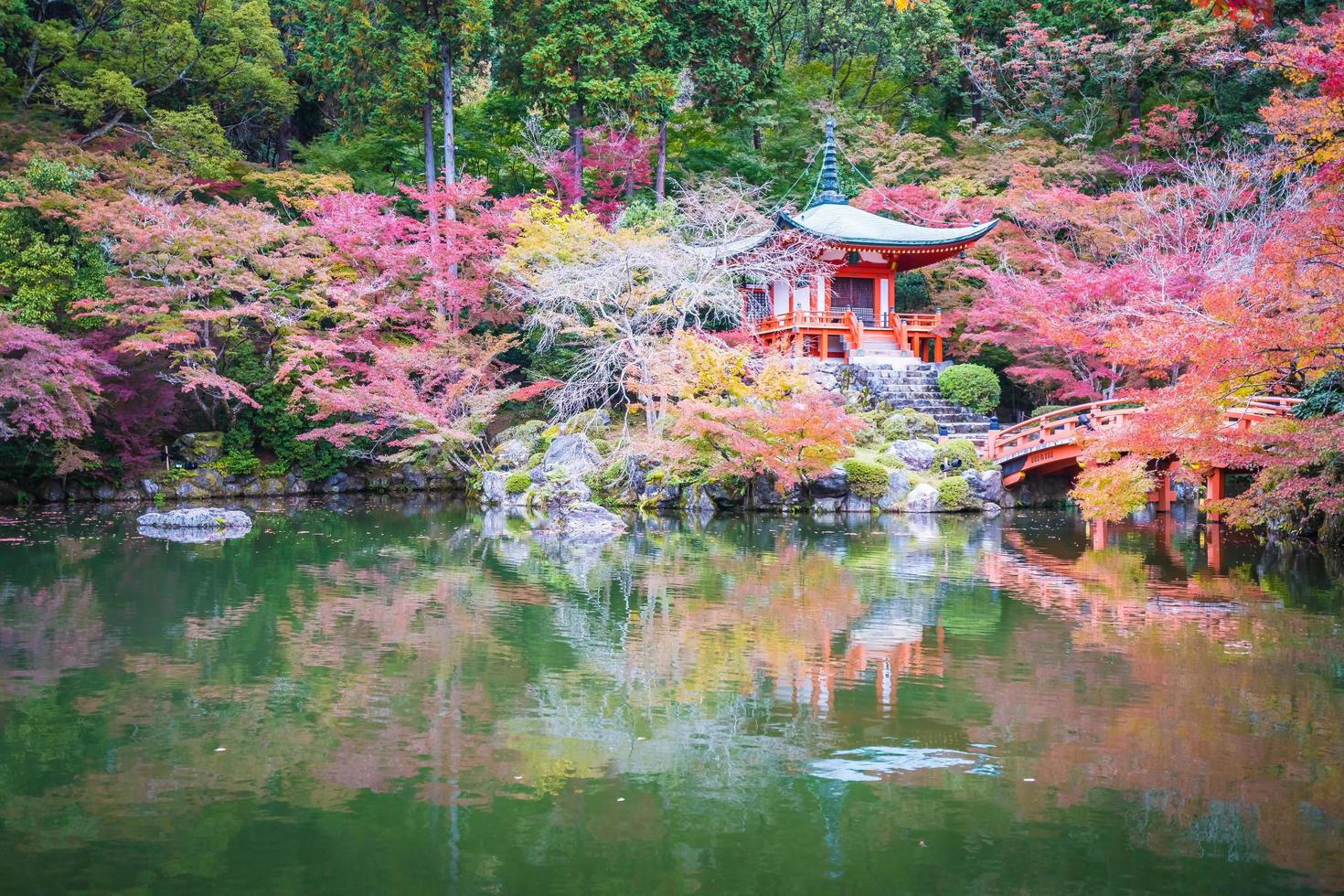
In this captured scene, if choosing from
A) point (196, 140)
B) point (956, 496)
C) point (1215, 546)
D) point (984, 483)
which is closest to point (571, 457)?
point (956, 496)

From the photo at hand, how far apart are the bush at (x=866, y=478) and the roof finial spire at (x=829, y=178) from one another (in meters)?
8.66

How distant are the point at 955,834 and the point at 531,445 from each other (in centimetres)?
1733

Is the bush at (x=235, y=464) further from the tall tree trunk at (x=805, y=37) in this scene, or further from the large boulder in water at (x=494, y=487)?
the tall tree trunk at (x=805, y=37)

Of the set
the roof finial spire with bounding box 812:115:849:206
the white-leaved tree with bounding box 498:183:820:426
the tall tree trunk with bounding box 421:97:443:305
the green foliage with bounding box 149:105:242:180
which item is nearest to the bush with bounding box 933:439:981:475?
the white-leaved tree with bounding box 498:183:820:426

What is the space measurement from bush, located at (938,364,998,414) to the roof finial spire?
5.94 metres

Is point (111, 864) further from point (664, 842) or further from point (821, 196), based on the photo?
point (821, 196)

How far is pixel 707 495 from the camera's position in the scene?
1917cm

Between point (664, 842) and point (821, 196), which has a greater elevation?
point (821, 196)

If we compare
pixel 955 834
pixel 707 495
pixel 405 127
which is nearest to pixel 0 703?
pixel 955 834

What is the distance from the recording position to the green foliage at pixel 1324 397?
1295cm

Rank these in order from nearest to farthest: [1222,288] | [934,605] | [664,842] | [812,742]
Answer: [664,842]
[812,742]
[934,605]
[1222,288]

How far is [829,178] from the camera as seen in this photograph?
25.5 meters

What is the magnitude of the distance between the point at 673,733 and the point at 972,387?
54.1ft

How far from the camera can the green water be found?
173 inches
